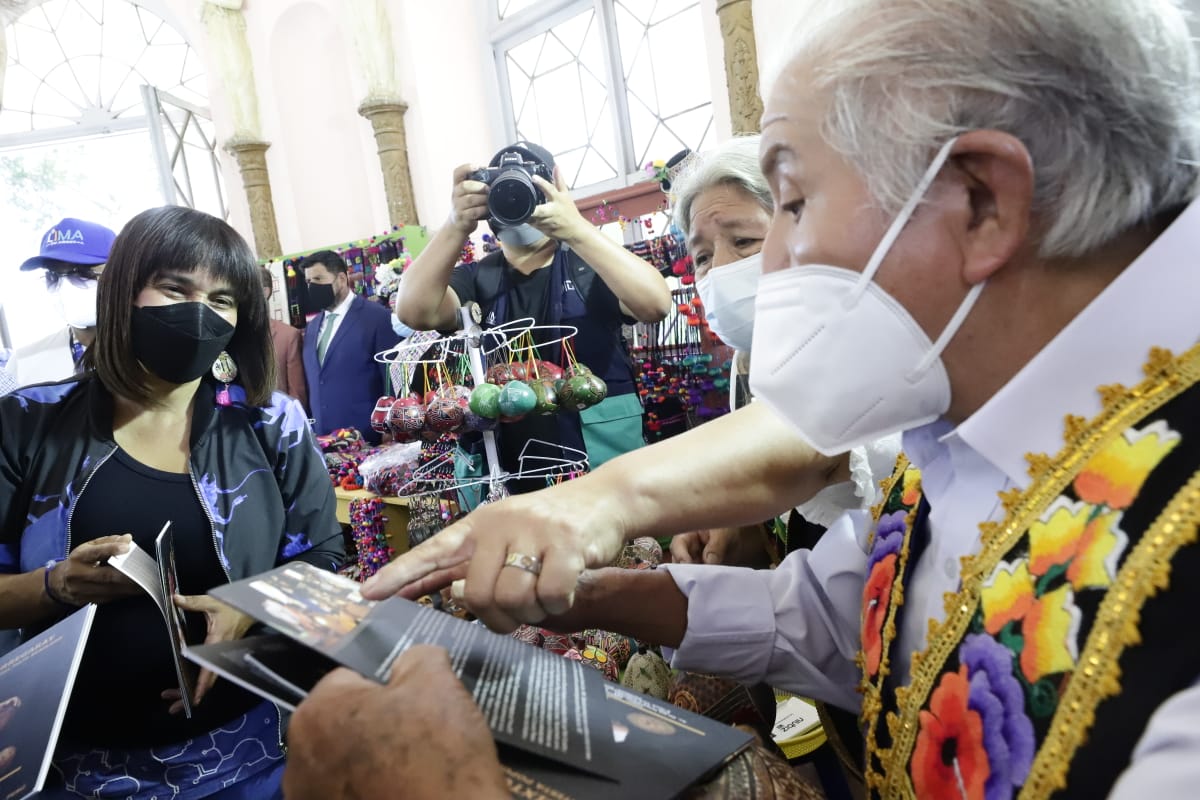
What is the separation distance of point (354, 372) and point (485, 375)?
7.29ft

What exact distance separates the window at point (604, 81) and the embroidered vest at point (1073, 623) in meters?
3.88

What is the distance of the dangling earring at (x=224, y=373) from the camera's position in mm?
1467

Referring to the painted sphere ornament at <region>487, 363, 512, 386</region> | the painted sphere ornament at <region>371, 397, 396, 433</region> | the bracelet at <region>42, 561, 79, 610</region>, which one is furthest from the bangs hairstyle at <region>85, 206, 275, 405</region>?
the painted sphere ornament at <region>487, 363, 512, 386</region>

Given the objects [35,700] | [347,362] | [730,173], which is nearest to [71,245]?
[347,362]

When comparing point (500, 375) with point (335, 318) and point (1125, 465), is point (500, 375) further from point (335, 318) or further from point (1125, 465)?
point (335, 318)

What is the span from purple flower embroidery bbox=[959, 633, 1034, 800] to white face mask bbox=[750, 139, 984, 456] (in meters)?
0.22

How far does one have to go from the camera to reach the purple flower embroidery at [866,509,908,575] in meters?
0.81

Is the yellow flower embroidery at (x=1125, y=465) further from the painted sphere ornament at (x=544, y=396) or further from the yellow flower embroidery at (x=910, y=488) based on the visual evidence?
the painted sphere ornament at (x=544, y=396)

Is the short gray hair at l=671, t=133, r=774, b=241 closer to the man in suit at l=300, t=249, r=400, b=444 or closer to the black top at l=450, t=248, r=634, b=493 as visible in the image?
the black top at l=450, t=248, r=634, b=493

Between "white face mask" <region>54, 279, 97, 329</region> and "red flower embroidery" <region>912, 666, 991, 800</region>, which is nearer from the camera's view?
"red flower embroidery" <region>912, 666, 991, 800</region>

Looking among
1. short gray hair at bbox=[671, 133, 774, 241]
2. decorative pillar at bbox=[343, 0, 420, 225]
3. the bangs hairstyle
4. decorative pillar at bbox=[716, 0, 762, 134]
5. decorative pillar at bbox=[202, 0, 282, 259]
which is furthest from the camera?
decorative pillar at bbox=[202, 0, 282, 259]

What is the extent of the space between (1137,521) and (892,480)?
417mm

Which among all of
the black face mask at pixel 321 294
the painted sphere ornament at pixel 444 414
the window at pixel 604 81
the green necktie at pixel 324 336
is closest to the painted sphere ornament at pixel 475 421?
the painted sphere ornament at pixel 444 414

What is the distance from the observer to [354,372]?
12.2 ft
